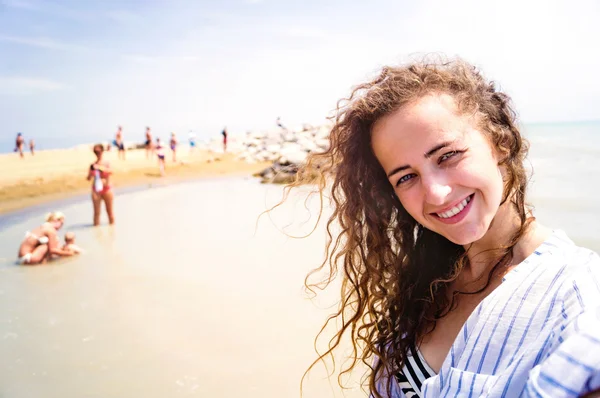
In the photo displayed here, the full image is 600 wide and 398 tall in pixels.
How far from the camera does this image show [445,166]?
1494 mm

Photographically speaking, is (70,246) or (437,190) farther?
(70,246)

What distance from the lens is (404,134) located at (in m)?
1.54

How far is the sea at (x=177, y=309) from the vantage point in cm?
396

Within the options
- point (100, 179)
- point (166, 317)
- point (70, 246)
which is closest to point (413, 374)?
point (166, 317)

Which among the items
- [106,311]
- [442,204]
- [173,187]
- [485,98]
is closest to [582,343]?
[442,204]

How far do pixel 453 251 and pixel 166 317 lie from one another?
4.04m

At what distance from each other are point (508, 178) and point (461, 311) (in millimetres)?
508

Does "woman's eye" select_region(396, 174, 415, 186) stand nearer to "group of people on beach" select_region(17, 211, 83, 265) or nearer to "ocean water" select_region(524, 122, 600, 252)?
"ocean water" select_region(524, 122, 600, 252)

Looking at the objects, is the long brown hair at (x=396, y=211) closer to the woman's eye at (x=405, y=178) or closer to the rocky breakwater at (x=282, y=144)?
→ the woman's eye at (x=405, y=178)

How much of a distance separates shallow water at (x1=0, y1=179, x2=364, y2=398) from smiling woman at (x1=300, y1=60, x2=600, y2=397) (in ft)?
6.79

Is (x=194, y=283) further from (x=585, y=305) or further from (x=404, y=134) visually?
(x=585, y=305)

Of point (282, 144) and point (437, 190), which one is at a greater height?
point (437, 190)

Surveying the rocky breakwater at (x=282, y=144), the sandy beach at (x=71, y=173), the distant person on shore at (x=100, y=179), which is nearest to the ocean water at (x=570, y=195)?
the distant person on shore at (x=100, y=179)

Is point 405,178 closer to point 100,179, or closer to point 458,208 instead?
point 458,208
